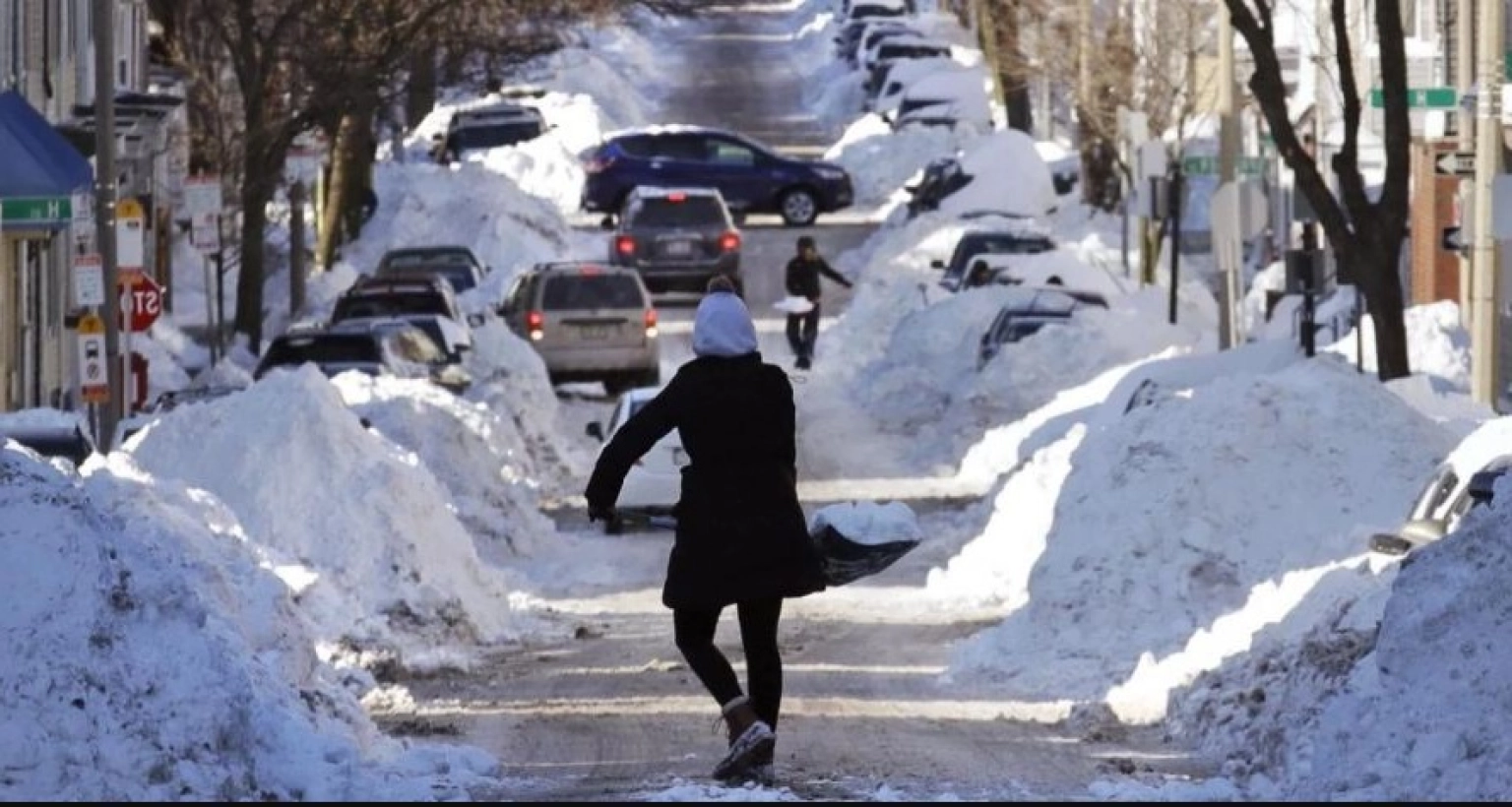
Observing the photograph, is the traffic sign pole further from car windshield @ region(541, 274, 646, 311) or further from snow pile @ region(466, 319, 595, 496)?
car windshield @ region(541, 274, 646, 311)

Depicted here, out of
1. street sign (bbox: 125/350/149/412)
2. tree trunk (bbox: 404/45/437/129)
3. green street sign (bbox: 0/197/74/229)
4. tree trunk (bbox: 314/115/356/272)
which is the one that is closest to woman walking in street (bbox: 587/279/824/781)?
green street sign (bbox: 0/197/74/229)

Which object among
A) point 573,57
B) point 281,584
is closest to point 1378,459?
point 281,584

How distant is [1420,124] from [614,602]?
22.4m

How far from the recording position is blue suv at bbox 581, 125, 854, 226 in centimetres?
6316

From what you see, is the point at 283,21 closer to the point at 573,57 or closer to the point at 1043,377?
the point at 1043,377

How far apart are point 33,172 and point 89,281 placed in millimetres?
1573

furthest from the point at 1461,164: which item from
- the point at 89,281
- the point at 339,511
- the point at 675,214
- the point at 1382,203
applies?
the point at 675,214

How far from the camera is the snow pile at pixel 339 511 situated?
1948 cm

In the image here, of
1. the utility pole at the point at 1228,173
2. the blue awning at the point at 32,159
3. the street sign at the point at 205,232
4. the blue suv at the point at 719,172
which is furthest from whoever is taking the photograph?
the blue suv at the point at 719,172

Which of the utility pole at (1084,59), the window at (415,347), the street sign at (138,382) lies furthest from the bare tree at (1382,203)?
the utility pole at (1084,59)

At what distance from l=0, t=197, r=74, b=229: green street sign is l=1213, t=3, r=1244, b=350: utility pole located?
11549mm

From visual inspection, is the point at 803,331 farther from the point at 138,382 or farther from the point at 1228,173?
A: the point at 138,382

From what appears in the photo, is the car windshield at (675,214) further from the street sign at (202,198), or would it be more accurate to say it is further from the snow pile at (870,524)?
the snow pile at (870,524)

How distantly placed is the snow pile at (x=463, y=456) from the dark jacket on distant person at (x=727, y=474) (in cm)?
1428
